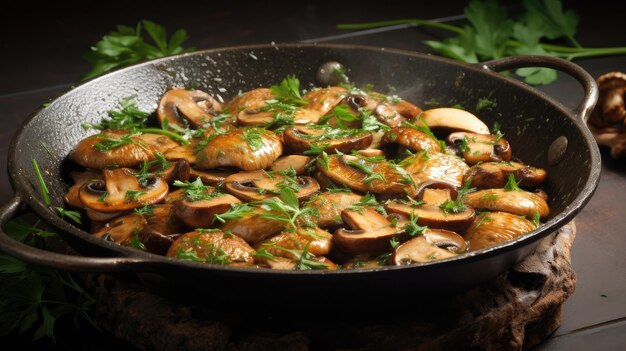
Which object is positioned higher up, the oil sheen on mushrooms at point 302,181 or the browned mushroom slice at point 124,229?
the oil sheen on mushrooms at point 302,181

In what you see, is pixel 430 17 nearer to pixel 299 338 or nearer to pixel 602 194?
pixel 602 194

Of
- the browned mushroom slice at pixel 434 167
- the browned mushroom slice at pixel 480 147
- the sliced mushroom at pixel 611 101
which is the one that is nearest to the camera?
the browned mushroom slice at pixel 434 167

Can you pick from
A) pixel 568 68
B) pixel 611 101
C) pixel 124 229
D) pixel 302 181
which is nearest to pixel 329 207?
pixel 302 181

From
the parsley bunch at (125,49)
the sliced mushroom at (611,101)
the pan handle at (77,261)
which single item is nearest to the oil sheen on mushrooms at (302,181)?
the pan handle at (77,261)

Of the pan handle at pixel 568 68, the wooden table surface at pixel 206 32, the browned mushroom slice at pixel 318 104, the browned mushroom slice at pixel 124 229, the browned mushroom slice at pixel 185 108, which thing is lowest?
the wooden table surface at pixel 206 32

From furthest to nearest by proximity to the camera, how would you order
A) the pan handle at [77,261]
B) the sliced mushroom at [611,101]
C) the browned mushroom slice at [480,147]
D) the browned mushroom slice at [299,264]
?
the sliced mushroom at [611,101]
the browned mushroom slice at [480,147]
the browned mushroom slice at [299,264]
the pan handle at [77,261]

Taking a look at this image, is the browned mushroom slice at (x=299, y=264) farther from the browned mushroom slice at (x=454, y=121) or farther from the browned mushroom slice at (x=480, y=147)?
the browned mushroom slice at (x=454, y=121)

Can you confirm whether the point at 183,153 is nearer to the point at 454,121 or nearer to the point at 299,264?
the point at 299,264
